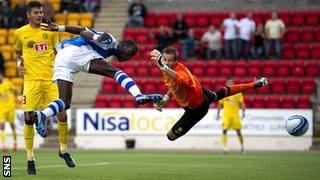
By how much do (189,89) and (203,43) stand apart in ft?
58.6

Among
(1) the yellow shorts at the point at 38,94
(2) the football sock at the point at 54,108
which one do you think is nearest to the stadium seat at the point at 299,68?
(1) the yellow shorts at the point at 38,94

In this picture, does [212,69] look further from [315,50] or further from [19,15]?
[19,15]

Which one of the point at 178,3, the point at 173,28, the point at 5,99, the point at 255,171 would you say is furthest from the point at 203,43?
the point at 255,171

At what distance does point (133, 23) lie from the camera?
36125 millimetres

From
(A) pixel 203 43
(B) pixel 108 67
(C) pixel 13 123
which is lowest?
(C) pixel 13 123

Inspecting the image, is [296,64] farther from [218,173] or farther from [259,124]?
[218,173]

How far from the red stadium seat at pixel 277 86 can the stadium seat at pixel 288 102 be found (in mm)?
979

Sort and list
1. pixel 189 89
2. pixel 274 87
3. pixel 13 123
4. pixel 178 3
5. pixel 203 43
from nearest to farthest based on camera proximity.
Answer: pixel 189 89, pixel 13 123, pixel 274 87, pixel 203 43, pixel 178 3

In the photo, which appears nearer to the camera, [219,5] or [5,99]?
[5,99]

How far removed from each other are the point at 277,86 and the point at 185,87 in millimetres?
16175

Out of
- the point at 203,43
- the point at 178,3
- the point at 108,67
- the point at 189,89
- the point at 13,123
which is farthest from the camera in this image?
the point at 178,3

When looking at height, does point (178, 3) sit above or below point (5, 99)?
above

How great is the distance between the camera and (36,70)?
53.9ft

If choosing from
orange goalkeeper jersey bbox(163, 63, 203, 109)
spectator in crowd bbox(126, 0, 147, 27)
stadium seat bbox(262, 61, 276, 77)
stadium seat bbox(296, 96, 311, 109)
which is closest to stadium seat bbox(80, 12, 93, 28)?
spectator in crowd bbox(126, 0, 147, 27)
